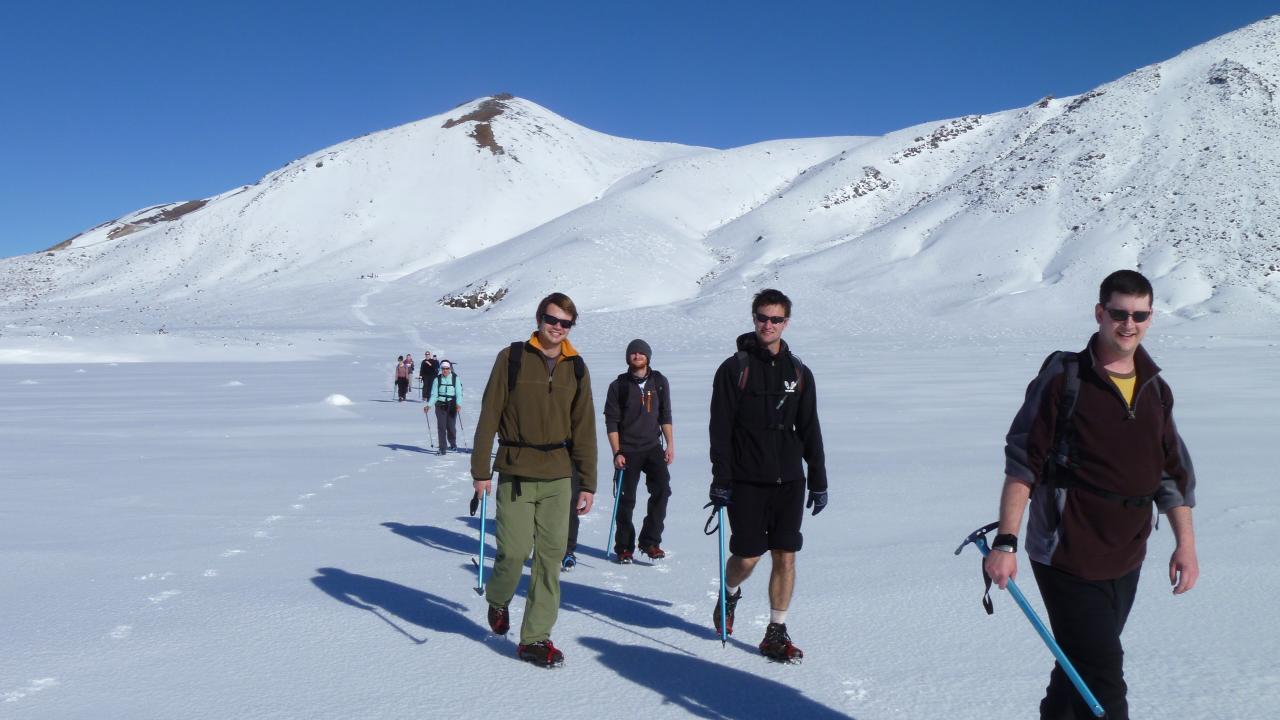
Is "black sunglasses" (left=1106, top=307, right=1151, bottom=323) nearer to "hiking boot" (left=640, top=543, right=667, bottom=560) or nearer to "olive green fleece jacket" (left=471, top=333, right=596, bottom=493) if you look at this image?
"olive green fleece jacket" (left=471, top=333, right=596, bottom=493)

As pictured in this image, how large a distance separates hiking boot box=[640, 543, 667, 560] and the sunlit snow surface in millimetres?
149

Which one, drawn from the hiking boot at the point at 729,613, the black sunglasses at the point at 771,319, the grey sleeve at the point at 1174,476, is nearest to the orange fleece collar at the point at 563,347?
the black sunglasses at the point at 771,319

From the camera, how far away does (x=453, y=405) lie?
13.7m

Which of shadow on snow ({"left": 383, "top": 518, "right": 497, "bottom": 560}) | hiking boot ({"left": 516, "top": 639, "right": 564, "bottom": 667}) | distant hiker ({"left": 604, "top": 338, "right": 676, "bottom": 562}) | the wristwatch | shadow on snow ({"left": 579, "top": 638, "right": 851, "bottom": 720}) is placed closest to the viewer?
the wristwatch

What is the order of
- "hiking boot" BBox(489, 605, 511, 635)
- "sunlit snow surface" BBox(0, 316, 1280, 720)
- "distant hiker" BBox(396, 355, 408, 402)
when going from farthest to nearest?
1. "distant hiker" BBox(396, 355, 408, 402)
2. "hiking boot" BBox(489, 605, 511, 635)
3. "sunlit snow surface" BBox(0, 316, 1280, 720)

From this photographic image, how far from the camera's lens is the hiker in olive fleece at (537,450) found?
5.04 metres

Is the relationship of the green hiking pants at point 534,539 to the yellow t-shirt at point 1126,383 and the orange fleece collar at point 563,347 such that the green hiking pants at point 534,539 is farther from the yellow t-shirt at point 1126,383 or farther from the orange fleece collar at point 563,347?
the yellow t-shirt at point 1126,383

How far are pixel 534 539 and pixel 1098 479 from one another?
3051 millimetres

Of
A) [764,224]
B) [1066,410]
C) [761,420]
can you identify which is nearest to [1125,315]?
[1066,410]

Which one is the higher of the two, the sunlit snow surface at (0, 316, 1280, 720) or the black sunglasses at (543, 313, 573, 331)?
the black sunglasses at (543, 313, 573, 331)

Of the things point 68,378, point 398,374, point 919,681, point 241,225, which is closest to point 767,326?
point 919,681

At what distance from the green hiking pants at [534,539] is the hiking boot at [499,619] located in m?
0.07

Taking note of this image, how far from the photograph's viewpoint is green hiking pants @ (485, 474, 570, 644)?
16.5 ft

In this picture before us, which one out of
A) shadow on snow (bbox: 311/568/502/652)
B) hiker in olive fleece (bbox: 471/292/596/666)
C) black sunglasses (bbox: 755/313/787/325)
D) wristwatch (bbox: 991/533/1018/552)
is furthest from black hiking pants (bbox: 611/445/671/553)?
wristwatch (bbox: 991/533/1018/552)
